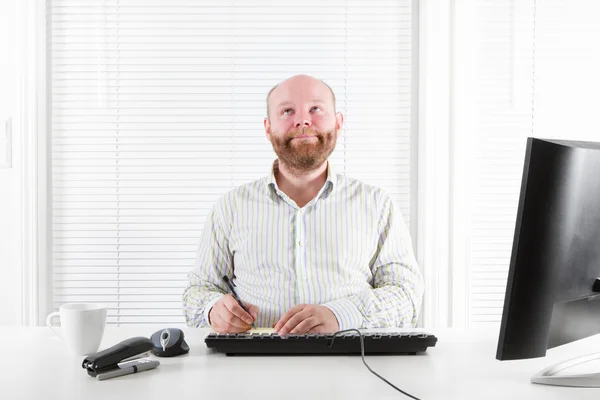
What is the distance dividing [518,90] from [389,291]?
1.38 metres

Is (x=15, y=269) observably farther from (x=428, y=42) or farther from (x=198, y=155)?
(x=428, y=42)

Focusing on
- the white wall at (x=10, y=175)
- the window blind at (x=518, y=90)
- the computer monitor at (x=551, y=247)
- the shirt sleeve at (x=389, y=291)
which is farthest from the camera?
the window blind at (x=518, y=90)

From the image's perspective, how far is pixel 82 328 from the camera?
1.14 m

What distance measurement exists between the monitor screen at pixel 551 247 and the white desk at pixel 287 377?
0.40ft

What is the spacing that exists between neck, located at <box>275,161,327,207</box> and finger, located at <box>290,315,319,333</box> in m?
0.72

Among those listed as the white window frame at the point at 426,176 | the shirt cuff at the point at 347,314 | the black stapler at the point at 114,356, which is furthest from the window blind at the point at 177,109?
the black stapler at the point at 114,356

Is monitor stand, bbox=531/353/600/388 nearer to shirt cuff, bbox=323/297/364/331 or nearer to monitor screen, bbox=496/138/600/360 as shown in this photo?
monitor screen, bbox=496/138/600/360

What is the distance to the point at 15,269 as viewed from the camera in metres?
2.42

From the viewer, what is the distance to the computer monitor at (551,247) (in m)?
0.84

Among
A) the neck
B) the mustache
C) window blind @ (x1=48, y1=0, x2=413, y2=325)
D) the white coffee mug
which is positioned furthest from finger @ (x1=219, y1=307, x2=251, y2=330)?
window blind @ (x1=48, y1=0, x2=413, y2=325)

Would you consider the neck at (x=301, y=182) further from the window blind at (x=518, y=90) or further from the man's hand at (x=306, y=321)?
the window blind at (x=518, y=90)

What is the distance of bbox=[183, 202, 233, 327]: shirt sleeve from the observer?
5.89 ft

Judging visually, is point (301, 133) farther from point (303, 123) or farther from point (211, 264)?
point (211, 264)

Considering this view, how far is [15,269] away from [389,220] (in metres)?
1.73
